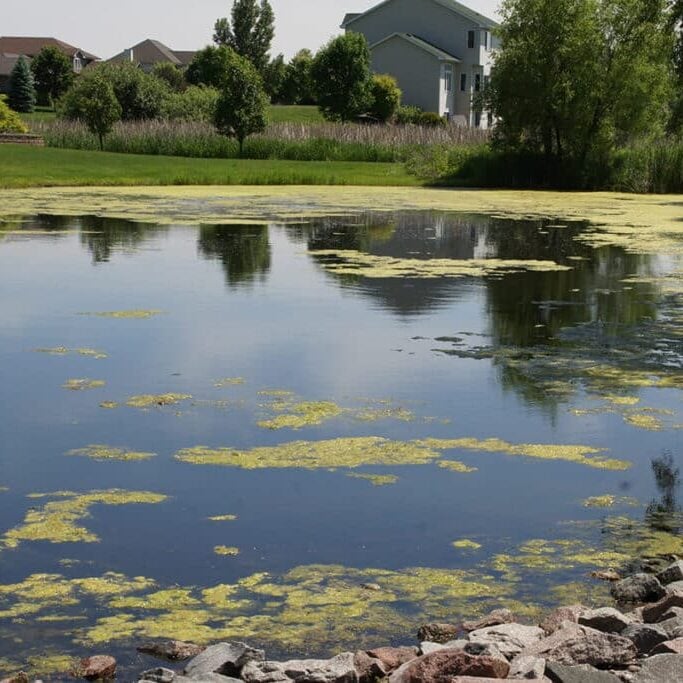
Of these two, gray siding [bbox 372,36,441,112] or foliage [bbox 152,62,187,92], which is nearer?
gray siding [bbox 372,36,441,112]

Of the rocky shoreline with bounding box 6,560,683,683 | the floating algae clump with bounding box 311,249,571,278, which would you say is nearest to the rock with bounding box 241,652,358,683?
the rocky shoreline with bounding box 6,560,683,683

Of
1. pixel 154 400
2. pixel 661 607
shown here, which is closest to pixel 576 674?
pixel 661 607

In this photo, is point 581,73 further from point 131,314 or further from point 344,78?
point 344,78

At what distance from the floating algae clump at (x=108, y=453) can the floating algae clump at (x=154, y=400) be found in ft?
4.04

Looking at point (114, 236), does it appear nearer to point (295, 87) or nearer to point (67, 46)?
point (295, 87)

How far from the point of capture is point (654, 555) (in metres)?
6.85

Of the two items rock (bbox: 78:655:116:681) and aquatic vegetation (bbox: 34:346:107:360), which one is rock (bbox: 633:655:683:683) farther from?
aquatic vegetation (bbox: 34:346:107:360)

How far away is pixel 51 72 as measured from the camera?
10000cm

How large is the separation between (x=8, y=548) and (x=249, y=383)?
13.8 ft

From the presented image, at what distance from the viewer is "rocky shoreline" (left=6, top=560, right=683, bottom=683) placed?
16.1 ft

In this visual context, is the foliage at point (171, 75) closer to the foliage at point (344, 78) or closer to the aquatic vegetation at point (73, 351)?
the foliage at point (344, 78)

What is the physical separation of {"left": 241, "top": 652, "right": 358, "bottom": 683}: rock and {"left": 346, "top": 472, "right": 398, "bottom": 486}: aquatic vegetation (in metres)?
2.90

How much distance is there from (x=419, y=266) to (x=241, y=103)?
34.9 metres

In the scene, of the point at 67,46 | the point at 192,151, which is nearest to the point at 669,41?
the point at 192,151
